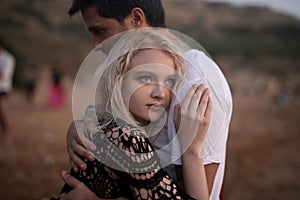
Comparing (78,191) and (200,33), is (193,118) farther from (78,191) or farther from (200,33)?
(200,33)

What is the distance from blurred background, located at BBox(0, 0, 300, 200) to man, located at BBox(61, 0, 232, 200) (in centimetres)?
44

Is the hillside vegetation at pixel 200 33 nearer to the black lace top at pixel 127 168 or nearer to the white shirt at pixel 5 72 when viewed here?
the white shirt at pixel 5 72

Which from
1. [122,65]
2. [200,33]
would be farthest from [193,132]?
[200,33]

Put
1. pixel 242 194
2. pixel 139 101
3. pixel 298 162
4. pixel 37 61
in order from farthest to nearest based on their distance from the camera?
pixel 37 61, pixel 298 162, pixel 242 194, pixel 139 101

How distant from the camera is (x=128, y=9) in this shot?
1.84m

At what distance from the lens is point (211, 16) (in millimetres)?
24234

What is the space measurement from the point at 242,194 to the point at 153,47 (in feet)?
17.1

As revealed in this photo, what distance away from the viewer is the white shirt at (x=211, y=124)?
143 cm

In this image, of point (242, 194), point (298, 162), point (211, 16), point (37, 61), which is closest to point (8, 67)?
point (242, 194)

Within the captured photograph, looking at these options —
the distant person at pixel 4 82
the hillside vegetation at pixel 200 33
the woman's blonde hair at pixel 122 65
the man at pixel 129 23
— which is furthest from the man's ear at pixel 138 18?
the hillside vegetation at pixel 200 33

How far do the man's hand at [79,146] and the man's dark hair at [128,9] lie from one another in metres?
0.47

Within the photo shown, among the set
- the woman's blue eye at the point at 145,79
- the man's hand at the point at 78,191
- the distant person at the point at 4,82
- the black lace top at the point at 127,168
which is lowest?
the distant person at the point at 4,82

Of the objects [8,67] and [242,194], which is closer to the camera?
[242,194]

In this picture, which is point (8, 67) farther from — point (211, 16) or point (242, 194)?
point (211, 16)
